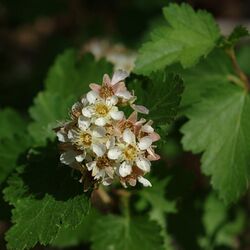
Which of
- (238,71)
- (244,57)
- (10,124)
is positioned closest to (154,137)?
(238,71)

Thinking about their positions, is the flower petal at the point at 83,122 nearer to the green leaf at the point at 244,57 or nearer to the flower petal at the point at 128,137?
the flower petal at the point at 128,137

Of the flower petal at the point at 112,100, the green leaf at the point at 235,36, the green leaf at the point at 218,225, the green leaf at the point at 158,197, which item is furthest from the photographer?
the green leaf at the point at 218,225

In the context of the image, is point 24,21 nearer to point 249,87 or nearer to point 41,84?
point 41,84

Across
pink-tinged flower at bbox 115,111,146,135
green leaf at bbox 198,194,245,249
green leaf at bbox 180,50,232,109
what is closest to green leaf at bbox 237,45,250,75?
green leaf at bbox 198,194,245,249

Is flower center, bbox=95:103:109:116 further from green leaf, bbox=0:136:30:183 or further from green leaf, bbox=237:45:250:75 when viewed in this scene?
green leaf, bbox=237:45:250:75

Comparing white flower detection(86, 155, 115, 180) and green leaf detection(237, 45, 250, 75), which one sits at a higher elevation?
green leaf detection(237, 45, 250, 75)

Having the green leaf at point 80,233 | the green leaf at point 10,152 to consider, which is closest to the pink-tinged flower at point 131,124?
the green leaf at point 10,152
